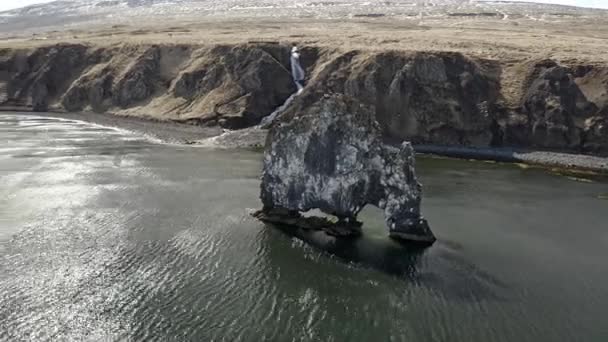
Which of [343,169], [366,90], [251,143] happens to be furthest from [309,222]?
[366,90]

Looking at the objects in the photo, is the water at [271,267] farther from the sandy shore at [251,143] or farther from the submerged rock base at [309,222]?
the sandy shore at [251,143]

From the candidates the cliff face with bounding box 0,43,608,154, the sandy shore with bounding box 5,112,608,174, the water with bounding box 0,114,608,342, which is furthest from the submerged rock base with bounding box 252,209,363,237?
the sandy shore with bounding box 5,112,608,174

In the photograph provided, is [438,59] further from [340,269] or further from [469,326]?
[469,326]

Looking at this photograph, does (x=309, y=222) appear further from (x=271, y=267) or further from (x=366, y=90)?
(x=366, y=90)

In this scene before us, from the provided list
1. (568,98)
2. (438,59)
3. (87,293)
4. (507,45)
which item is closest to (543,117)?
(568,98)

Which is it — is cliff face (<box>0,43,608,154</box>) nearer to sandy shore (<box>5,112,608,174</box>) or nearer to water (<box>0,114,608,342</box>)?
sandy shore (<box>5,112,608,174</box>)

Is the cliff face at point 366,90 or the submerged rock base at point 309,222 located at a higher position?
the cliff face at point 366,90

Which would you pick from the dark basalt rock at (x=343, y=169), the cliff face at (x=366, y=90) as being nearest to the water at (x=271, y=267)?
the dark basalt rock at (x=343, y=169)
